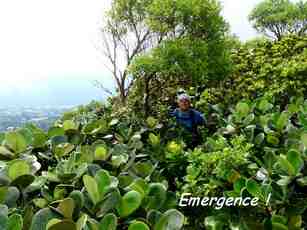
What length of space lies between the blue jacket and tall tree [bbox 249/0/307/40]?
1470 cm

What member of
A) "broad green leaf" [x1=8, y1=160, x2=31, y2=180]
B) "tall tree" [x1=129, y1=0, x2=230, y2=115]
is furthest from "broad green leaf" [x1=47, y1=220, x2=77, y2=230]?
"tall tree" [x1=129, y1=0, x2=230, y2=115]

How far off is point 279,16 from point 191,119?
58.6ft

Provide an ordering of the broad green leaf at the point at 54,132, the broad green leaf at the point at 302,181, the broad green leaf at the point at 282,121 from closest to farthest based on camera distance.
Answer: the broad green leaf at the point at 302,181 → the broad green leaf at the point at 54,132 → the broad green leaf at the point at 282,121

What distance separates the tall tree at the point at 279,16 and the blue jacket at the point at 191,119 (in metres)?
14.7

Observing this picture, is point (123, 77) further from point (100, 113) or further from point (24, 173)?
point (24, 173)

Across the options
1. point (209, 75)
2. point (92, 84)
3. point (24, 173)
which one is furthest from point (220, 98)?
point (24, 173)

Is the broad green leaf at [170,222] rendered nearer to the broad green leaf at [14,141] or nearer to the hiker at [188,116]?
the broad green leaf at [14,141]

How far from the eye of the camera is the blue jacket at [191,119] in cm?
627

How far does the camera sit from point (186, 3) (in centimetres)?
703

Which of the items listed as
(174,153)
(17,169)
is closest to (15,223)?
(17,169)

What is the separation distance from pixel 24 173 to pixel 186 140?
145 inches

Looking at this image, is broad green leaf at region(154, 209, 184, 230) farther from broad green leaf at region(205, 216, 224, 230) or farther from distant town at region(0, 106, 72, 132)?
distant town at region(0, 106, 72, 132)

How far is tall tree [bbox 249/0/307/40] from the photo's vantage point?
20.7 meters

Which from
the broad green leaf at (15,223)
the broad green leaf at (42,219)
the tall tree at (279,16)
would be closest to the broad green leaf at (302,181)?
the broad green leaf at (42,219)
